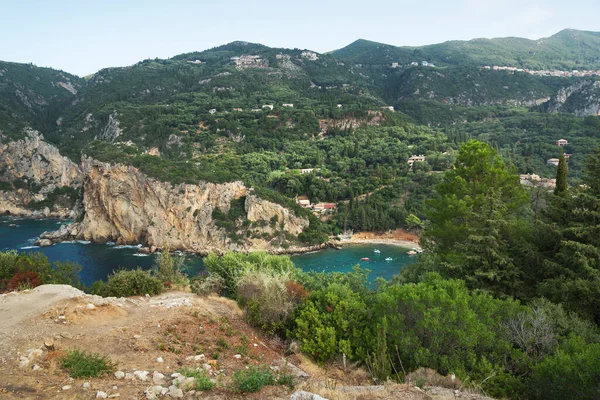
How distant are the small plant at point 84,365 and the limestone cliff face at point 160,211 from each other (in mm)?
43374

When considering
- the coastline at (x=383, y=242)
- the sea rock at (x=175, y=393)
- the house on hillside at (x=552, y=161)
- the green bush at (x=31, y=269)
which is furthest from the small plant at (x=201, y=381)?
the house on hillside at (x=552, y=161)

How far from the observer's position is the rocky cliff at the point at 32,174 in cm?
7469

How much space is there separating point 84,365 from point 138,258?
140 feet

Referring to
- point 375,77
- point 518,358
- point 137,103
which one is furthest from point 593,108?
point 518,358

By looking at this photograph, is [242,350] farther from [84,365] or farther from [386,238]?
→ [386,238]

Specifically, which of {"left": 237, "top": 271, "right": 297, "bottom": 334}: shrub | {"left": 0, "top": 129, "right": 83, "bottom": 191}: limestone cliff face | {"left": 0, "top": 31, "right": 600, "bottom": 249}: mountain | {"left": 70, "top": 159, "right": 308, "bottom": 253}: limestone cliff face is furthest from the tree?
{"left": 0, "top": 129, "right": 83, "bottom": 191}: limestone cliff face

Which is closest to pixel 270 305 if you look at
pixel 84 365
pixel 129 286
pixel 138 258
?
pixel 84 365

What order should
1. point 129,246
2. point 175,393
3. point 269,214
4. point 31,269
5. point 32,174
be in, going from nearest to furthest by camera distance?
1. point 175,393
2. point 31,269
3. point 129,246
4. point 269,214
5. point 32,174

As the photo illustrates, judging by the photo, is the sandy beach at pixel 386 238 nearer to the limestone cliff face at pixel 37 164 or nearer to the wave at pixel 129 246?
the wave at pixel 129 246

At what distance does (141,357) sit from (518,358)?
7065 millimetres

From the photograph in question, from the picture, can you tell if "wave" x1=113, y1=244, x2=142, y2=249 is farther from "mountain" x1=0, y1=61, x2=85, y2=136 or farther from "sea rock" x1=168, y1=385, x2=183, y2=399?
"mountain" x1=0, y1=61, x2=85, y2=136

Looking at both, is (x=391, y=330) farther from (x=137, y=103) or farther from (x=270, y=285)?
(x=137, y=103)

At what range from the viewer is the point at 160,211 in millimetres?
51844

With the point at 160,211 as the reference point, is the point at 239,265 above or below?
above
